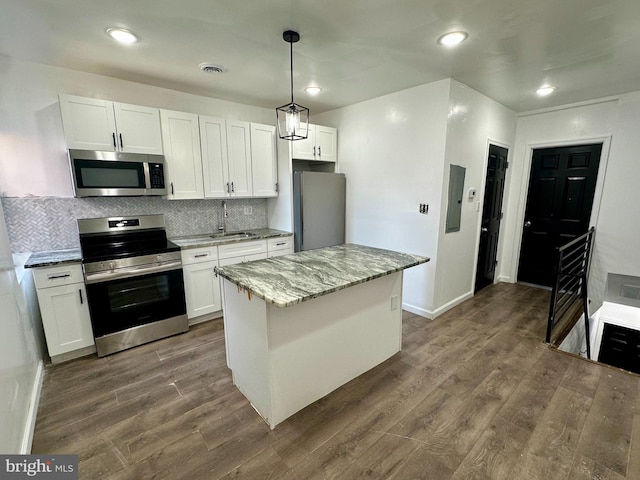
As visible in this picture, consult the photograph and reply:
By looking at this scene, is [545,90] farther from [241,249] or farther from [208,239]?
[208,239]

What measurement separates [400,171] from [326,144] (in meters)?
1.16

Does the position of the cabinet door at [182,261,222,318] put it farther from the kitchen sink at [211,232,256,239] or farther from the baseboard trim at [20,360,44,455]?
the baseboard trim at [20,360,44,455]

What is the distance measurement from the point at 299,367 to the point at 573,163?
176 inches

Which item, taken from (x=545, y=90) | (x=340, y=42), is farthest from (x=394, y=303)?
(x=545, y=90)

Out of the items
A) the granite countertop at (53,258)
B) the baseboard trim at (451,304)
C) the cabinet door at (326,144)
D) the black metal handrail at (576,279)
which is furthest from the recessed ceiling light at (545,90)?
the granite countertop at (53,258)

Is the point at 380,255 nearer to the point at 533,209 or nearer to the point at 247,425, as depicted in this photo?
the point at 247,425

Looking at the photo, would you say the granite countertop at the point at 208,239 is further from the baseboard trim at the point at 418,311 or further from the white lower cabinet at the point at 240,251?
the baseboard trim at the point at 418,311

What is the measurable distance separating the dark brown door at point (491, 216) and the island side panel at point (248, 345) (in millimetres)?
3432

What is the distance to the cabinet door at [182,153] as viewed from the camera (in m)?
2.99

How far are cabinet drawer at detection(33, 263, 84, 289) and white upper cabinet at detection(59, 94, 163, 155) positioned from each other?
1.06 meters

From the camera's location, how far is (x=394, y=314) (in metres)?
2.50

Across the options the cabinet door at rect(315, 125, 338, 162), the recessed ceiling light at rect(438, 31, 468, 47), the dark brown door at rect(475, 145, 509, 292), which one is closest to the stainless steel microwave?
the cabinet door at rect(315, 125, 338, 162)

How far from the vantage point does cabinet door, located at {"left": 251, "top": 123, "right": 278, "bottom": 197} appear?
11.9 ft
